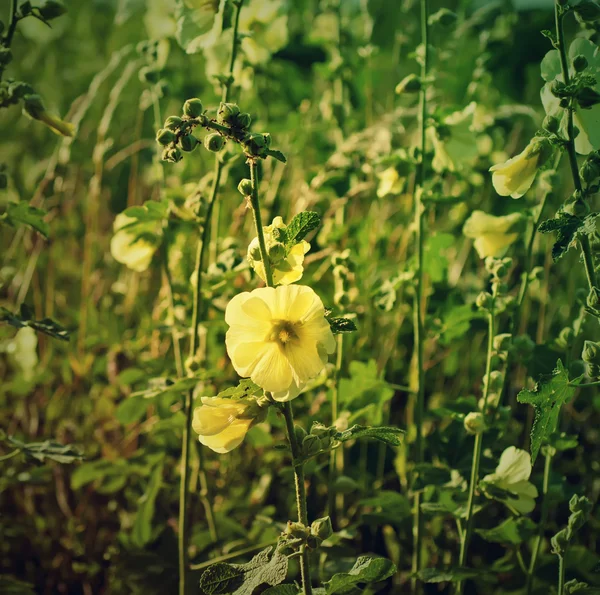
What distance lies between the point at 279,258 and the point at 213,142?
125mm

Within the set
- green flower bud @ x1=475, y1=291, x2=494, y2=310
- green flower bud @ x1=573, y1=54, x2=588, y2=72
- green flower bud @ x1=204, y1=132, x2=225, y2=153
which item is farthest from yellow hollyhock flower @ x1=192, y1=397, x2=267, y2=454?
green flower bud @ x1=573, y1=54, x2=588, y2=72

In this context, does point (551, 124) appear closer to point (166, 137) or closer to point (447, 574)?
point (166, 137)

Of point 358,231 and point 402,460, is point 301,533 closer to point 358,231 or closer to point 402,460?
point 402,460

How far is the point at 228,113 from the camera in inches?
24.1

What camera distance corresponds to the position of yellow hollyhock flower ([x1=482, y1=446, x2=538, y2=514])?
83cm

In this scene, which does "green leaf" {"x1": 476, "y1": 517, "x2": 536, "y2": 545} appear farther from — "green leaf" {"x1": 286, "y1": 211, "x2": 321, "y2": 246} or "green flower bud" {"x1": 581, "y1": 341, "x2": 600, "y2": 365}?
"green leaf" {"x1": 286, "y1": 211, "x2": 321, "y2": 246}

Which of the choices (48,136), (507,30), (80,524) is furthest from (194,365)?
(48,136)

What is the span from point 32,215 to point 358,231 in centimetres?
56

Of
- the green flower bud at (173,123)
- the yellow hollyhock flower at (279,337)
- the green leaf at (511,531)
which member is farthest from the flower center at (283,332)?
the green leaf at (511,531)

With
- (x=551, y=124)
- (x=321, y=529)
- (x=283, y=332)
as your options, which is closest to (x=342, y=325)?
(x=283, y=332)

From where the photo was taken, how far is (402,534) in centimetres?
113

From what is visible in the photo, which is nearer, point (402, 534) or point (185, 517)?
point (185, 517)

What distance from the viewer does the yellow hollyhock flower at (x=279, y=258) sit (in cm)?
65

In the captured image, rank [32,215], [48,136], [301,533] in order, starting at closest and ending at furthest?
1. [301,533]
2. [32,215]
3. [48,136]
